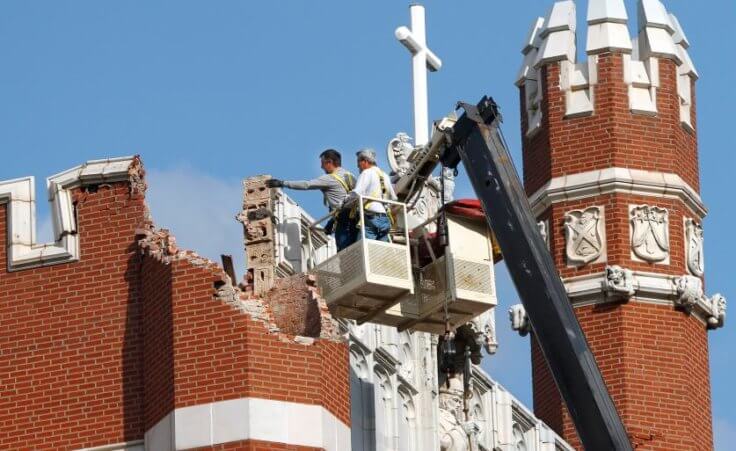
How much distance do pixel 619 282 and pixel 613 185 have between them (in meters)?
1.33

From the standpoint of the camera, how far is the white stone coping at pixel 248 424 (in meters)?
27.7

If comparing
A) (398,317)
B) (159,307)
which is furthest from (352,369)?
(159,307)

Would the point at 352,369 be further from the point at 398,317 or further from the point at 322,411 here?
the point at 322,411

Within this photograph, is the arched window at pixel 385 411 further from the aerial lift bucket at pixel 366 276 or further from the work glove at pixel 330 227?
the work glove at pixel 330 227

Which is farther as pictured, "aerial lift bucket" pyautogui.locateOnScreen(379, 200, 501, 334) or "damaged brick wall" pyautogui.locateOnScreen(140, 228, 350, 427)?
"aerial lift bucket" pyautogui.locateOnScreen(379, 200, 501, 334)

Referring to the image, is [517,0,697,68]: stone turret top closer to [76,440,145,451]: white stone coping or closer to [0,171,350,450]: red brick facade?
[0,171,350,450]: red brick facade

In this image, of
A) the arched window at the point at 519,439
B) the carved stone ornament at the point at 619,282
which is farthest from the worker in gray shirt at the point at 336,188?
the carved stone ornament at the point at 619,282

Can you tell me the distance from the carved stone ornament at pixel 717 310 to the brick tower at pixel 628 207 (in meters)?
0.02

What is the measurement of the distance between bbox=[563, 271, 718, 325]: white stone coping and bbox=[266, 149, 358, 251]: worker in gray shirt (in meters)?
8.74

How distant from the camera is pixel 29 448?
29.0 m

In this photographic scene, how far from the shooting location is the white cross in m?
34.6

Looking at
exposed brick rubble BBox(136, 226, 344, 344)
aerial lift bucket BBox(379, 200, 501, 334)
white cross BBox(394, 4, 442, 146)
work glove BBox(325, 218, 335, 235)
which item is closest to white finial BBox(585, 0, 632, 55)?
white cross BBox(394, 4, 442, 146)

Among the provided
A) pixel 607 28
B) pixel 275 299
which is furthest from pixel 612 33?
pixel 275 299

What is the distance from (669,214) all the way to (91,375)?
12458 millimetres
